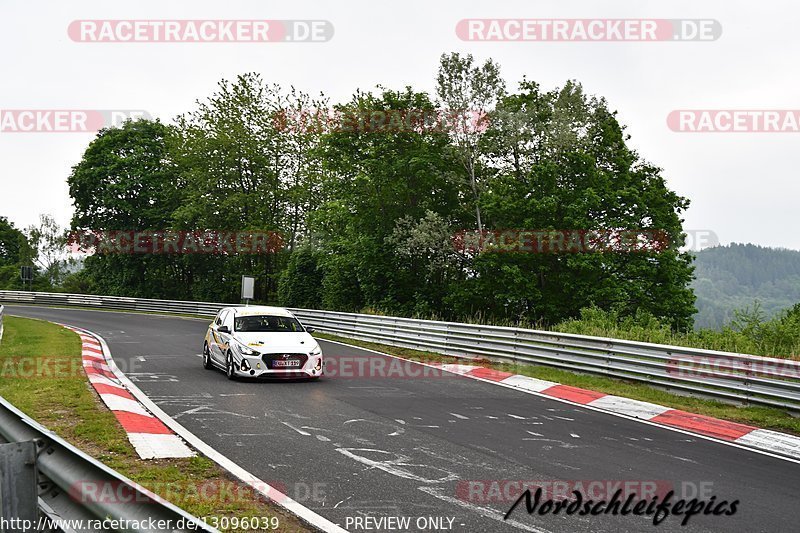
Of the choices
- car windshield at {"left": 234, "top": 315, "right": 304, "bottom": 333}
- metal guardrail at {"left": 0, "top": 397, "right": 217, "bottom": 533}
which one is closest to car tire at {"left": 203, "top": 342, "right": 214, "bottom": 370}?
car windshield at {"left": 234, "top": 315, "right": 304, "bottom": 333}

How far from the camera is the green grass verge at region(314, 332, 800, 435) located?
10.1 m

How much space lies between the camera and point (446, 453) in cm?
761

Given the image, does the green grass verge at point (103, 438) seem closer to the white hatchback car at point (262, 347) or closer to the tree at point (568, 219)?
the white hatchback car at point (262, 347)

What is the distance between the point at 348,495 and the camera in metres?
Result: 5.93

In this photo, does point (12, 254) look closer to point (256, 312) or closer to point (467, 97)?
point (467, 97)

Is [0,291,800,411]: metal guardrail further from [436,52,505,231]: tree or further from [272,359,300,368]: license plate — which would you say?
[436,52,505,231]: tree

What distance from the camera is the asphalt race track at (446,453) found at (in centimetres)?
558

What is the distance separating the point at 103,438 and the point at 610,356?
9.59 m

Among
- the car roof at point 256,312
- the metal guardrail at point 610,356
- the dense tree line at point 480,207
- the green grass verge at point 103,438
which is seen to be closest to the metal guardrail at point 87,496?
the green grass verge at point 103,438

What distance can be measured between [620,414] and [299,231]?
141 feet

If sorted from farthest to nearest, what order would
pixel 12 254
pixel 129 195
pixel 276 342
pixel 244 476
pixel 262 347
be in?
pixel 12 254, pixel 129 195, pixel 276 342, pixel 262 347, pixel 244 476

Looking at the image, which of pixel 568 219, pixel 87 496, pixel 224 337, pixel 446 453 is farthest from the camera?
pixel 568 219

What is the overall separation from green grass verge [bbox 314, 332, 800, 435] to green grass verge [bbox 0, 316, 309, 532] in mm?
7728

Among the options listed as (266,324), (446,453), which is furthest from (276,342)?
(446,453)
